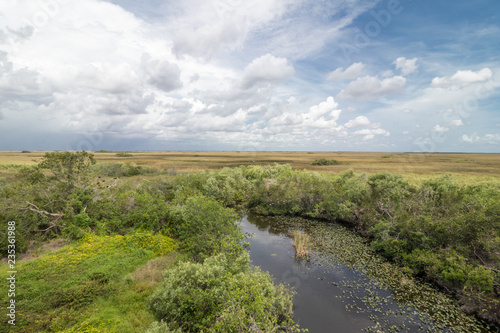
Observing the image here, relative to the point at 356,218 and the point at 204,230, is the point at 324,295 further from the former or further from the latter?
the point at 356,218

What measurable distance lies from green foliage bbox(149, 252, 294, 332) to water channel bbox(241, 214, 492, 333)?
346 centimetres

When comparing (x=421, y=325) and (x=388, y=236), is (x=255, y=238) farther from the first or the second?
(x=421, y=325)

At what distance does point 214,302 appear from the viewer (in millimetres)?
11812

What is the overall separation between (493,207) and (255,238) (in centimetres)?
Answer: 2272

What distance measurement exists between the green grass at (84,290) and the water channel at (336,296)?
10.4m

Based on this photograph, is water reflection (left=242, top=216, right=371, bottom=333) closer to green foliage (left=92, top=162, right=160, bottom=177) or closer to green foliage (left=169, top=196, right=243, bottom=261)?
green foliage (left=169, top=196, right=243, bottom=261)

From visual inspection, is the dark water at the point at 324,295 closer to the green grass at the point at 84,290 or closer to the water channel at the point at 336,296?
the water channel at the point at 336,296

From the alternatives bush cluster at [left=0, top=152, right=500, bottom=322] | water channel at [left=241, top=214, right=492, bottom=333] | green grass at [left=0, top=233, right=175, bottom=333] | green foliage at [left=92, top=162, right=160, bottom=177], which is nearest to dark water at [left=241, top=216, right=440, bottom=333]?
water channel at [left=241, top=214, right=492, bottom=333]

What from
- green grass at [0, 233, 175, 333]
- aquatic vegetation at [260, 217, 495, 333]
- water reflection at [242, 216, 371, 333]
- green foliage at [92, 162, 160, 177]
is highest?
green foliage at [92, 162, 160, 177]

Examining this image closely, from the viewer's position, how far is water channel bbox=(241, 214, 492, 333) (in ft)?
44.6

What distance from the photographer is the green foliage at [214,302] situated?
401 inches

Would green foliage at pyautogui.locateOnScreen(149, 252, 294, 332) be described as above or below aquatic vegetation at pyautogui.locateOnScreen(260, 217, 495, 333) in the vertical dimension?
above

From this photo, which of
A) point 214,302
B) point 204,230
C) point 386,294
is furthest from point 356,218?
point 214,302

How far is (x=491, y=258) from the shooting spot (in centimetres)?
1534
